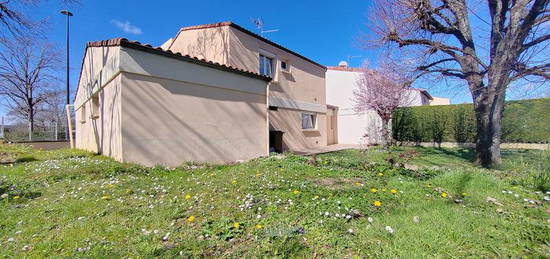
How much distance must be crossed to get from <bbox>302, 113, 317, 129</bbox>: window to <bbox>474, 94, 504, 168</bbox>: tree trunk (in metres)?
7.47

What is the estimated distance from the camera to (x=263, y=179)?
4.10 m

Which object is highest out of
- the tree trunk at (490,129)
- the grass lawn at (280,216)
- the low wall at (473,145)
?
the tree trunk at (490,129)

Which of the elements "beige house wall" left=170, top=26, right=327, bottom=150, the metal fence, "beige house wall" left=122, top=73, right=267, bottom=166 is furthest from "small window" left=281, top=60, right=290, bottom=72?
the metal fence

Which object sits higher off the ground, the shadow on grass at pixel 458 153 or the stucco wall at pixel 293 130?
the stucco wall at pixel 293 130

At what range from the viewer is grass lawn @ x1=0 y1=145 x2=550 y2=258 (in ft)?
6.48

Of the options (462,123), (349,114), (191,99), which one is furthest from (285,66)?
(462,123)

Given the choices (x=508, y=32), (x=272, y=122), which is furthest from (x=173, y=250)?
(x=508, y=32)

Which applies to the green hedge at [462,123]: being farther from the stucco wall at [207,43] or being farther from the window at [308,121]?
the stucco wall at [207,43]

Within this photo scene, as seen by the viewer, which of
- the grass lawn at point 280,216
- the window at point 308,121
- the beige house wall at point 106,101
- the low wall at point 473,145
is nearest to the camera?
the grass lawn at point 280,216

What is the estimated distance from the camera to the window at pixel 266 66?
1093 centimetres

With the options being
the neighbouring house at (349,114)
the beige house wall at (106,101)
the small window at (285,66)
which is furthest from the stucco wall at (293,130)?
the beige house wall at (106,101)

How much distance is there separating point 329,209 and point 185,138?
5.05 m

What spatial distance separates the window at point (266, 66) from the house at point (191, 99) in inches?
1.9

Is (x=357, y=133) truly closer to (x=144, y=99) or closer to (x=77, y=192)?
(x=144, y=99)
